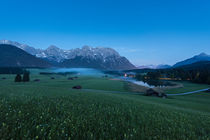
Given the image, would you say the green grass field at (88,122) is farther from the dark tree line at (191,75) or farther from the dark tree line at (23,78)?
the dark tree line at (191,75)

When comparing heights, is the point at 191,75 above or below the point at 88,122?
below

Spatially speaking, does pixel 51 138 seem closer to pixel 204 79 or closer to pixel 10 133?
pixel 10 133

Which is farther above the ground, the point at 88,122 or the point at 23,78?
the point at 88,122

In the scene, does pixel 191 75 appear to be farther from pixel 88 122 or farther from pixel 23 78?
pixel 23 78

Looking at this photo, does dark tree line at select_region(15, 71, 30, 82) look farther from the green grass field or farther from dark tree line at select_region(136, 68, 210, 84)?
dark tree line at select_region(136, 68, 210, 84)

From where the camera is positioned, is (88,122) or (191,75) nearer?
(88,122)

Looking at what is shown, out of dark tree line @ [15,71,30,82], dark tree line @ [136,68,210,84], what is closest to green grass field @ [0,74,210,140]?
dark tree line @ [15,71,30,82]

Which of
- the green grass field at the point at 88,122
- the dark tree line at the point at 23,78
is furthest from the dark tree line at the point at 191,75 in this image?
the dark tree line at the point at 23,78

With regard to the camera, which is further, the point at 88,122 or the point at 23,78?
the point at 23,78

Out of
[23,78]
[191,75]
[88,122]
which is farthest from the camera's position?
[191,75]

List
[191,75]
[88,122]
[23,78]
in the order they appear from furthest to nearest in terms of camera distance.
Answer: [191,75] → [23,78] → [88,122]

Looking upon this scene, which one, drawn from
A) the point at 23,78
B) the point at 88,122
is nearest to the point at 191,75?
the point at 88,122

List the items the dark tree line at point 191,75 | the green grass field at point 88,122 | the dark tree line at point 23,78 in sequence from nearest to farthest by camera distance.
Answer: the green grass field at point 88,122
the dark tree line at point 23,78
the dark tree line at point 191,75

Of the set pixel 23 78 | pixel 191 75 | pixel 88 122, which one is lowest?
pixel 23 78
